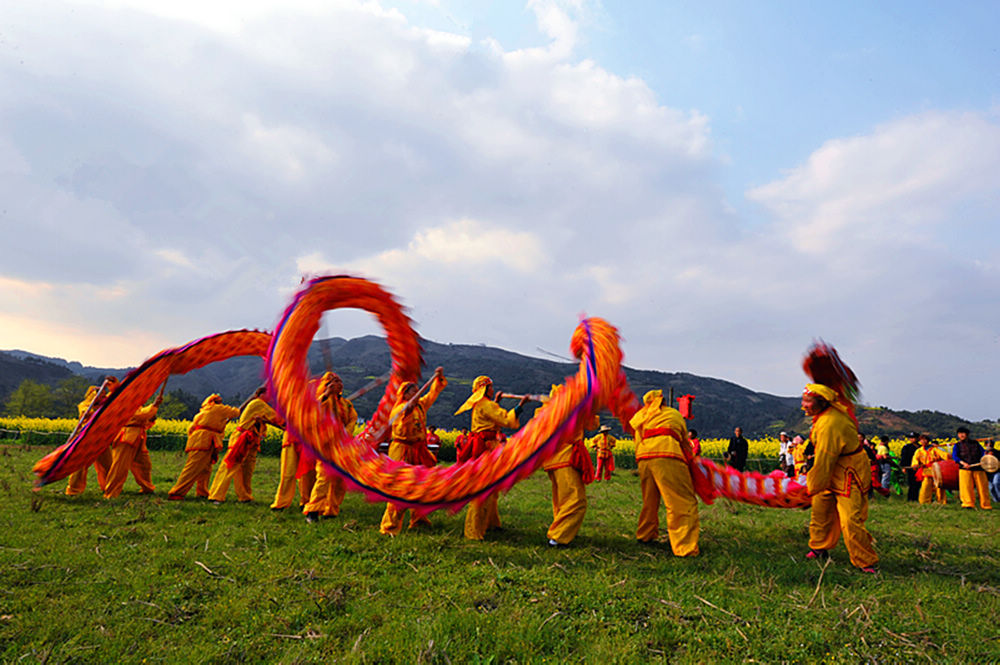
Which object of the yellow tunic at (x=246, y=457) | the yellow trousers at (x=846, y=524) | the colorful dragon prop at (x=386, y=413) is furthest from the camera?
the yellow tunic at (x=246, y=457)

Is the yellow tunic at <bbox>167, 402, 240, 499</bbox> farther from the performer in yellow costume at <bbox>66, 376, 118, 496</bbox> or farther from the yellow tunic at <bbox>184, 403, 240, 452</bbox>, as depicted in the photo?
the performer in yellow costume at <bbox>66, 376, 118, 496</bbox>

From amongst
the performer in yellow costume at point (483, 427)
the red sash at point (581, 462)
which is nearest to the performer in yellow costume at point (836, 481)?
the red sash at point (581, 462)

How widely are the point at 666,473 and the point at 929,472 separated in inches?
428

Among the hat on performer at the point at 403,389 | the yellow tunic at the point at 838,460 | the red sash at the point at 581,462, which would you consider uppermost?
the hat on performer at the point at 403,389

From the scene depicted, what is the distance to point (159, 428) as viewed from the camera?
20.8 metres

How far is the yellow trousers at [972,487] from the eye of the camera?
11547mm

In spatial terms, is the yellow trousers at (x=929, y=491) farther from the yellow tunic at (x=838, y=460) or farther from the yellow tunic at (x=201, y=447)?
the yellow tunic at (x=201, y=447)

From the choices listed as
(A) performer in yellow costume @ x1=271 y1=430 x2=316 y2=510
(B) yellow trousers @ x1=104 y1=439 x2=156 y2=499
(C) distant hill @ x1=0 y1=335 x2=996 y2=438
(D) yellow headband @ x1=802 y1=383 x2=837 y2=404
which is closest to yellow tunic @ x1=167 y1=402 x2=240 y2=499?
(B) yellow trousers @ x1=104 y1=439 x2=156 y2=499

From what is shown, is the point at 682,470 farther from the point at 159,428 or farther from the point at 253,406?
the point at 159,428

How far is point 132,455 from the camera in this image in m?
9.03

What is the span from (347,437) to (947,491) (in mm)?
15038

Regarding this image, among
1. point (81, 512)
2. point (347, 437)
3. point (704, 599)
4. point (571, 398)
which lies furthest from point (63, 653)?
point (81, 512)

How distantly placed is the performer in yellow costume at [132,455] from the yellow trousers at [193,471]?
867 mm

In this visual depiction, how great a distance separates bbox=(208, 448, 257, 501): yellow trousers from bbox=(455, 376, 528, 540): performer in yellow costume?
446 cm
